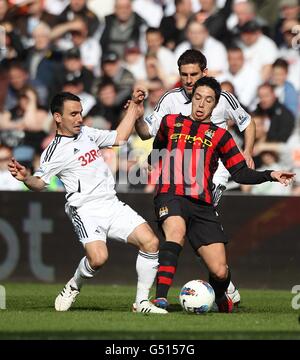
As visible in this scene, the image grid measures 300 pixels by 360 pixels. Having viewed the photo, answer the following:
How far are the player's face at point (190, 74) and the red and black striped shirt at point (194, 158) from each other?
651mm

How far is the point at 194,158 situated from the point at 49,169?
142cm

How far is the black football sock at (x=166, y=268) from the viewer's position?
9.32m

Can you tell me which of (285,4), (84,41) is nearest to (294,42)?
(285,4)

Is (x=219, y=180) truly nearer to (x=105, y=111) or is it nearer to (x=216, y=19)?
(x=105, y=111)

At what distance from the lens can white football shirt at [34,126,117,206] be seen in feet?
32.4

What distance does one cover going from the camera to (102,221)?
9859 mm

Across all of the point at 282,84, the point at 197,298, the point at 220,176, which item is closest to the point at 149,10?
the point at 282,84

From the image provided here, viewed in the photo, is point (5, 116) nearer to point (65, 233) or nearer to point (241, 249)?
point (65, 233)

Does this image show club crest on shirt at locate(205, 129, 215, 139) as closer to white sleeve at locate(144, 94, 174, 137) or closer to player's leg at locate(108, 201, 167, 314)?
white sleeve at locate(144, 94, 174, 137)

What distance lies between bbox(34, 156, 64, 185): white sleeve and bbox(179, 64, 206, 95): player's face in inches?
62.2

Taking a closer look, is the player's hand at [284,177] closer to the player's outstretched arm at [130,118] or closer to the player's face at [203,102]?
the player's face at [203,102]

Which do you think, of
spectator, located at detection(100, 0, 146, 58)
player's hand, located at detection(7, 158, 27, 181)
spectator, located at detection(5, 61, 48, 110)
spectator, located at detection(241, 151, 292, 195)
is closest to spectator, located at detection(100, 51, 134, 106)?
spectator, located at detection(100, 0, 146, 58)

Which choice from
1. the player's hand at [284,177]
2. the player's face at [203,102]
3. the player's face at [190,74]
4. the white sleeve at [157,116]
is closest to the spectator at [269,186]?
the white sleeve at [157,116]
